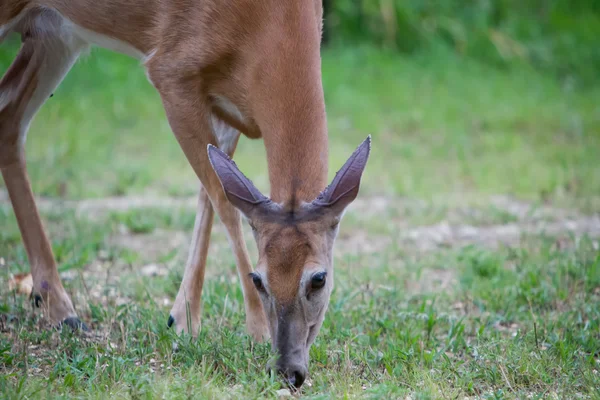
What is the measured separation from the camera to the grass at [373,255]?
4113 millimetres

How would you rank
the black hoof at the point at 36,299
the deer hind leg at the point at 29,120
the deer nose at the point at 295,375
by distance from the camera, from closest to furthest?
the deer nose at the point at 295,375
the black hoof at the point at 36,299
the deer hind leg at the point at 29,120

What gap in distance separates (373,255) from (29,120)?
287 centimetres

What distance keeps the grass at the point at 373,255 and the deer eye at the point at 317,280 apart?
0.46 m

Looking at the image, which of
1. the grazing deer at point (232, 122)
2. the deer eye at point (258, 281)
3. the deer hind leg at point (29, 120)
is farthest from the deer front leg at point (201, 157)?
the deer hind leg at point (29, 120)

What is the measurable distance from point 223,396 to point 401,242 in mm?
3734

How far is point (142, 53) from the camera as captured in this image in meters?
5.05

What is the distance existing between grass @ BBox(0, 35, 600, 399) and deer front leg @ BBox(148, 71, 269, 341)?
0.77ft

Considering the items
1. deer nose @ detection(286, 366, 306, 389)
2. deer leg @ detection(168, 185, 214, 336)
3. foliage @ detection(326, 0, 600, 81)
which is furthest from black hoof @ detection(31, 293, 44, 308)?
foliage @ detection(326, 0, 600, 81)

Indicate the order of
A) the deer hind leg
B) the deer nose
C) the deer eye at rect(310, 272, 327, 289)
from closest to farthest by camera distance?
the deer nose < the deer eye at rect(310, 272, 327, 289) < the deer hind leg

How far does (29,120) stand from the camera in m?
5.64

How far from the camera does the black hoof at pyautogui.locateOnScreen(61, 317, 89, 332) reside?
4764 mm

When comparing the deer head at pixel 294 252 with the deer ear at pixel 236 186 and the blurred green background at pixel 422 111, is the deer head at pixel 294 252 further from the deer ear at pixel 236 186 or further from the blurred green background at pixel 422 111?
the blurred green background at pixel 422 111

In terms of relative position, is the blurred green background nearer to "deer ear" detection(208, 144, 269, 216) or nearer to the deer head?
"deer ear" detection(208, 144, 269, 216)

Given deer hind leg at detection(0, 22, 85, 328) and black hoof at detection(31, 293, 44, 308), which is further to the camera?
deer hind leg at detection(0, 22, 85, 328)
